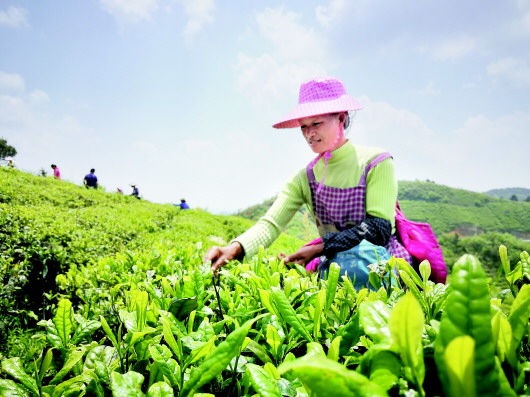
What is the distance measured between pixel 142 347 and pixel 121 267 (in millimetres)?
1499

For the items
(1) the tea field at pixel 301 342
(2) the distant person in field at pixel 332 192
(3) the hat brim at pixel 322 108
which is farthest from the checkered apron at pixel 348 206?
(1) the tea field at pixel 301 342

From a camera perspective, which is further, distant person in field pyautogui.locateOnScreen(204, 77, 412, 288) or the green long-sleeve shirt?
the green long-sleeve shirt

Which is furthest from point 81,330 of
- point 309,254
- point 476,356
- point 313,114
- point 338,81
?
point 338,81

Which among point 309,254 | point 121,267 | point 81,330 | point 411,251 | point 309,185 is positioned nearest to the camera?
point 81,330

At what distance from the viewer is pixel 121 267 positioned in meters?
2.24

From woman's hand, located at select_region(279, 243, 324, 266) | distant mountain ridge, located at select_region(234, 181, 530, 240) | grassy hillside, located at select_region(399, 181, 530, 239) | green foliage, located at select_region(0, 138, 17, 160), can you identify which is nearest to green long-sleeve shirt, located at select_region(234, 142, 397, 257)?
woman's hand, located at select_region(279, 243, 324, 266)

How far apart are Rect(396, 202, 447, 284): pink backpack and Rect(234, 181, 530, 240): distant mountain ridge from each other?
57.8 metres

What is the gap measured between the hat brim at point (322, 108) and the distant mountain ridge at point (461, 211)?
189ft

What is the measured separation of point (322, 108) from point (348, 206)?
922 millimetres

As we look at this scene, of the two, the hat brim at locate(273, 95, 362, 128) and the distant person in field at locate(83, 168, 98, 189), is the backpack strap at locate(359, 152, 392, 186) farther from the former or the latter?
the distant person in field at locate(83, 168, 98, 189)

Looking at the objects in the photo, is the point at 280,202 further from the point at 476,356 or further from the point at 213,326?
the point at 476,356

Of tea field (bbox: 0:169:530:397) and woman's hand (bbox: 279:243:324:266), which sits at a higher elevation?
tea field (bbox: 0:169:530:397)

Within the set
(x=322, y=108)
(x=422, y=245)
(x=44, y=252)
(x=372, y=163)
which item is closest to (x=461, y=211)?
(x=422, y=245)

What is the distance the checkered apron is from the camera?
9.67 ft
